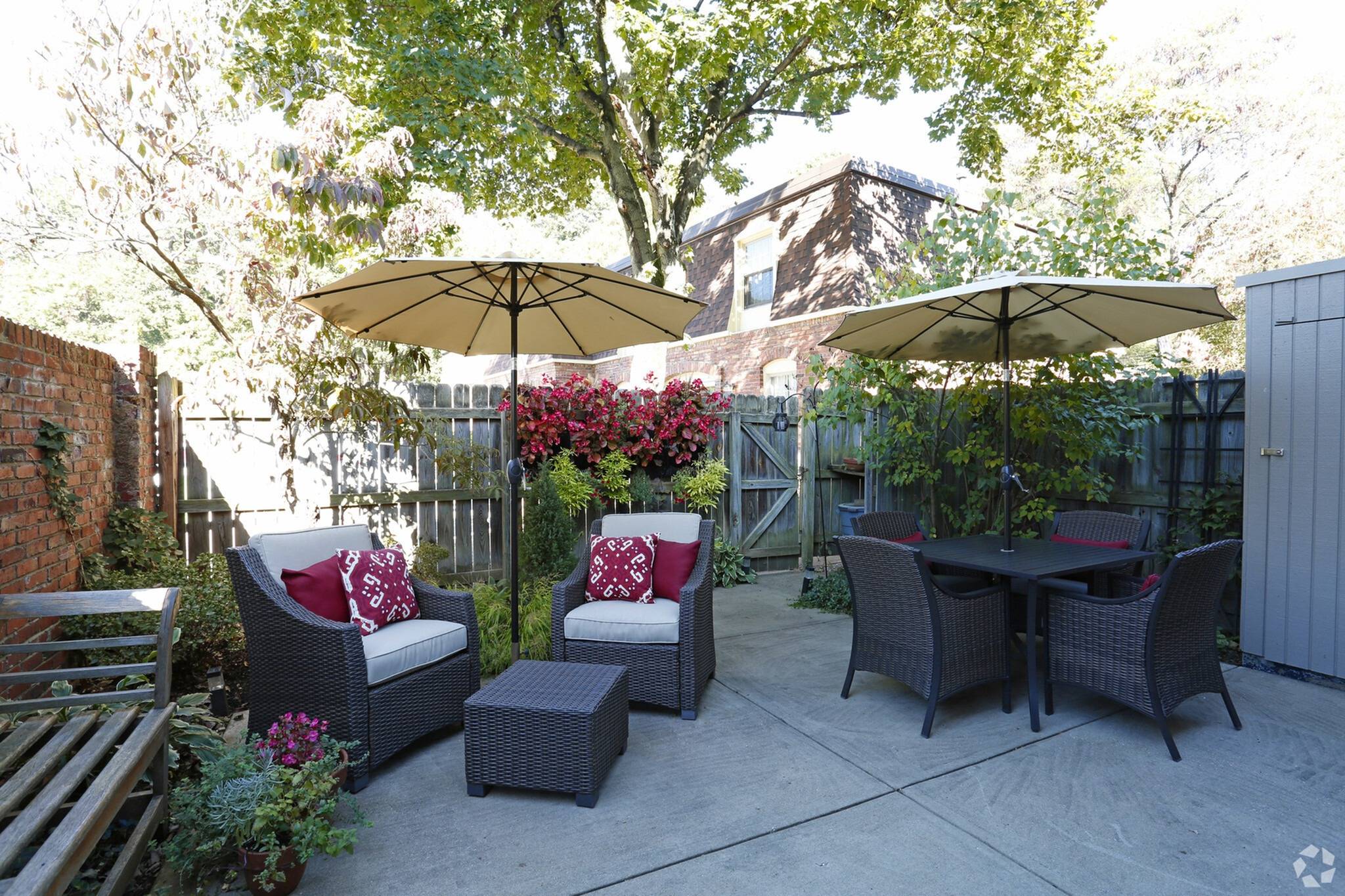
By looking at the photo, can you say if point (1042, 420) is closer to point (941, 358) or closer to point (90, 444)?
point (941, 358)

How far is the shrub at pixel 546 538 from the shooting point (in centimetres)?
538

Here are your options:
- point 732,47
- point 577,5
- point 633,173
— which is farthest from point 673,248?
point 577,5

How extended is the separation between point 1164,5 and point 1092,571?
1687 centimetres

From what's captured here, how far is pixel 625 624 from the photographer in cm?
355

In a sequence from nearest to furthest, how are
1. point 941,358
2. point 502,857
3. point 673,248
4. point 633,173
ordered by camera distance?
point 502,857
point 941,358
point 673,248
point 633,173

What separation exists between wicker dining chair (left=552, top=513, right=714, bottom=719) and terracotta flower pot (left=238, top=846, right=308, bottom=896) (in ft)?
4.84

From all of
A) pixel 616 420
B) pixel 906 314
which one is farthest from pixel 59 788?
pixel 616 420

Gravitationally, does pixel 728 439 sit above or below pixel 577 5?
below

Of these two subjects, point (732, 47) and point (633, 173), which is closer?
point (732, 47)

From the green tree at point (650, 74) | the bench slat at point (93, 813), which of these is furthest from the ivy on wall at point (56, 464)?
the green tree at point (650, 74)

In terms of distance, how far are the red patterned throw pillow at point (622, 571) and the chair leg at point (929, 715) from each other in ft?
4.83

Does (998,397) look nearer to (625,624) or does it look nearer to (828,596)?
(828,596)

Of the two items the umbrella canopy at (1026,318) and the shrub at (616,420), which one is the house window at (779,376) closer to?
the shrub at (616,420)

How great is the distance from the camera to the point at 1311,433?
12.3ft
